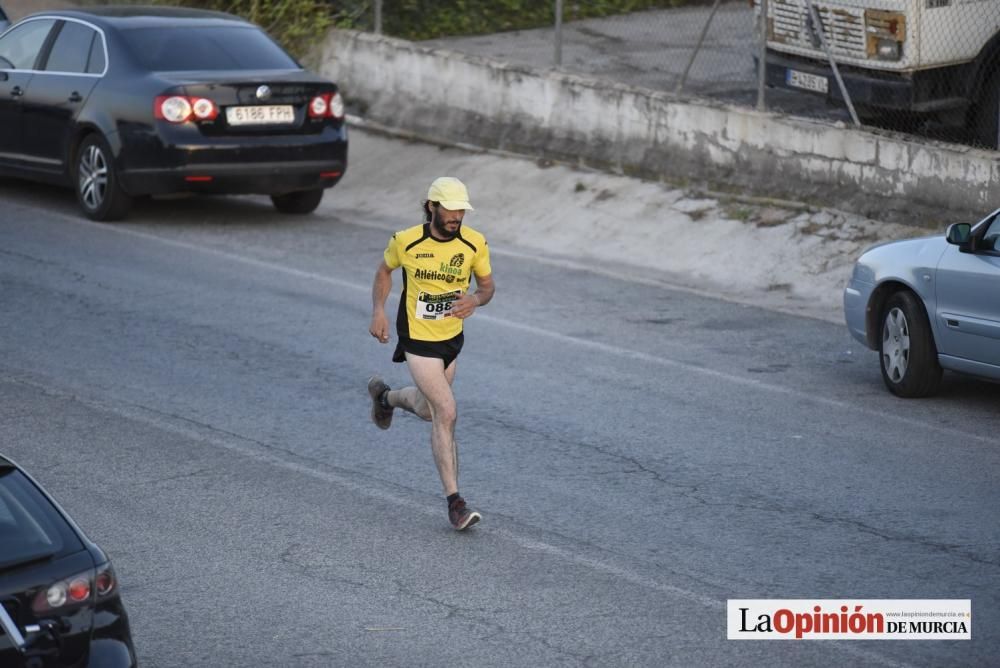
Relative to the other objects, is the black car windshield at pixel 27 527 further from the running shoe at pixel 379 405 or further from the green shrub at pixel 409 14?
the green shrub at pixel 409 14

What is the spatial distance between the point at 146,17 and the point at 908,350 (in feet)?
28.1

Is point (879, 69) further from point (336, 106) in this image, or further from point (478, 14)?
point (478, 14)

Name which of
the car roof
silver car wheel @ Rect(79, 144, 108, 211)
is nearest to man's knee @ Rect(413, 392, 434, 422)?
silver car wheel @ Rect(79, 144, 108, 211)

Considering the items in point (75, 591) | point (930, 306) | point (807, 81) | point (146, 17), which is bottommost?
point (930, 306)

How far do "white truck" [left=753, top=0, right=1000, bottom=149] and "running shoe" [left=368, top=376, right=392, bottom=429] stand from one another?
7889 millimetres

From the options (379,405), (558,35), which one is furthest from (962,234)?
(558,35)

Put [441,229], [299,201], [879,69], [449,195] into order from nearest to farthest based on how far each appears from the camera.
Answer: [449,195] → [441,229] → [879,69] → [299,201]

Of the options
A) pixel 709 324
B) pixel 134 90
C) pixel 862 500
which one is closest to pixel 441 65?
pixel 134 90

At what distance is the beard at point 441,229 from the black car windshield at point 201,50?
8011mm

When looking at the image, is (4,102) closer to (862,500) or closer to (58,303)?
(58,303)

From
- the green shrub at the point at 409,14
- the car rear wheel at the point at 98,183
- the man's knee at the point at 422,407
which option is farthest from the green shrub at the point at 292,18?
the man's knee at the point at 422,407

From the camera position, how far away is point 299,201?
16016 mm

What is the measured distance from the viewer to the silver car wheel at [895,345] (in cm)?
1014

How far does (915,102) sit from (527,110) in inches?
177
